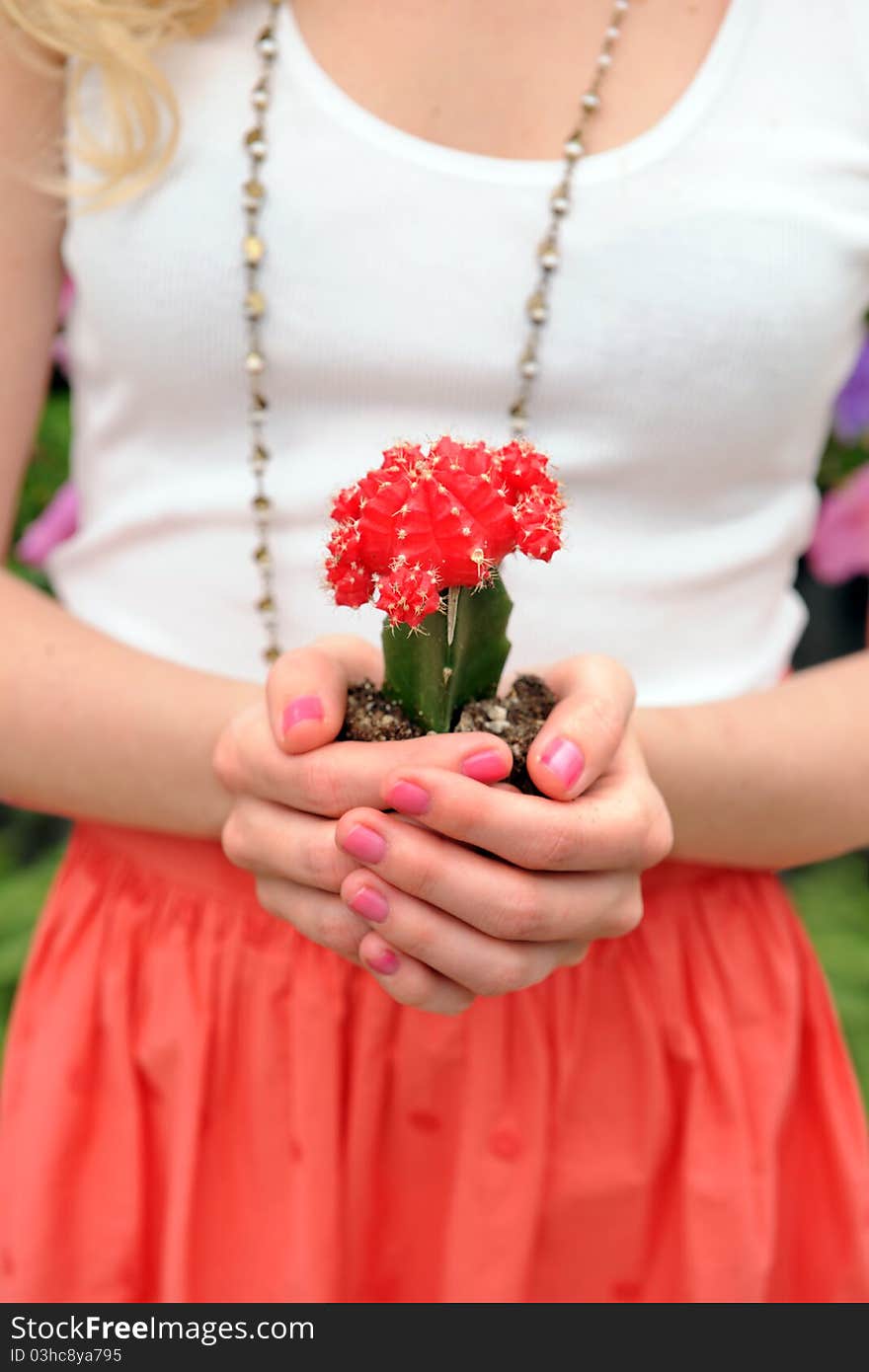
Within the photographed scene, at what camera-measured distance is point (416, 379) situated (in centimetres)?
75

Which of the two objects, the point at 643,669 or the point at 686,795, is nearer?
the point at 686,795

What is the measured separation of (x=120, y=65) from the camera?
71cm

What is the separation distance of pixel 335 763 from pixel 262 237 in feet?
1.26

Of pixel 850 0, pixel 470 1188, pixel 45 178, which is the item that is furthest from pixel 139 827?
pixel 850 0

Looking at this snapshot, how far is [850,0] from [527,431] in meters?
0.33

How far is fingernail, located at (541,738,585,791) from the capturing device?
50 cm

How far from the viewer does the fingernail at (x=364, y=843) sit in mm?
503

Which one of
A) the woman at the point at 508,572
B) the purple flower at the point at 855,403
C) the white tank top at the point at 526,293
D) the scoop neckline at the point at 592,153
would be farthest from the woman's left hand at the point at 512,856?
the purple flower at the point at 855,403

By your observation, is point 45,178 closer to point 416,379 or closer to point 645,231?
point 416,379

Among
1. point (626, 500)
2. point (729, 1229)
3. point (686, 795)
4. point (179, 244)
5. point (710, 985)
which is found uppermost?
point (179, 244)

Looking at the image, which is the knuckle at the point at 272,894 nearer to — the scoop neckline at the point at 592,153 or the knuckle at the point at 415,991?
the knuckle at the point at 415,991

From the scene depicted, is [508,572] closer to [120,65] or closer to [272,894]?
[272,894]

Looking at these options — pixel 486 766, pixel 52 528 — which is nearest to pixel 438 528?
pixel 486 766

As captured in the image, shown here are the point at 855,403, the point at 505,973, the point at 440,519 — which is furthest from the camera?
the point at 855,403
